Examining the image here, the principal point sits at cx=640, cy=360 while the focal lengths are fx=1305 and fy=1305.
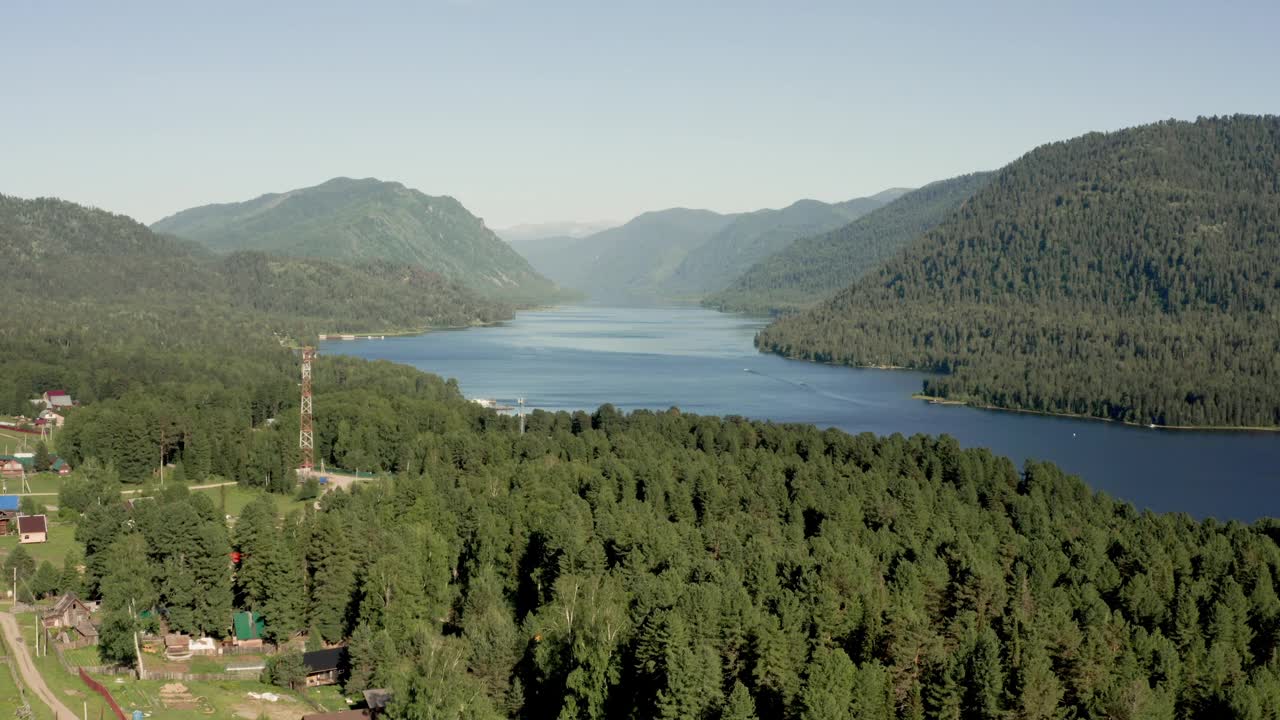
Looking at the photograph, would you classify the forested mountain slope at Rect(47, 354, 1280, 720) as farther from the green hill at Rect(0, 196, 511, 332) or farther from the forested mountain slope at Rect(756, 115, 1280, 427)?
the green hill at Rect(0, 196, 511, 332)

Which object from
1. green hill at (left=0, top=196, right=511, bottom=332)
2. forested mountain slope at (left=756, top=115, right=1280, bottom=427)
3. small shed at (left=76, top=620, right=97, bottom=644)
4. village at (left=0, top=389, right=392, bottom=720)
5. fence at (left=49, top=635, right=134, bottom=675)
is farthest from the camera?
green hill at (left=0, top=196, right=511, bottom=332)

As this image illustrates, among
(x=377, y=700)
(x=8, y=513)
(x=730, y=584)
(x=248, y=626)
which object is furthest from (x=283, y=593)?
(x=8, y=513)

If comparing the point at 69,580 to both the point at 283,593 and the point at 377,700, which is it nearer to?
the point at 283,593

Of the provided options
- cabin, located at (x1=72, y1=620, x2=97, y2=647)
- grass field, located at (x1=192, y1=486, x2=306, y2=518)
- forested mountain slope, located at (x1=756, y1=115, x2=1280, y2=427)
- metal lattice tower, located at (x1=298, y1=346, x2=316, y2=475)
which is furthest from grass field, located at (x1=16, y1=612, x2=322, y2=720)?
forested mountain slope, located at (x1=756, y1=115, x2=1280, y2=427)

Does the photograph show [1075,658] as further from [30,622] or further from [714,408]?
[714,408]

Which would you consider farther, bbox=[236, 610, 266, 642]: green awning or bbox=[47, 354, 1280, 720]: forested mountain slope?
bbox=[236, 610, 266, 642]: green awning

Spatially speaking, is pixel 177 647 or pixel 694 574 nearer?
pixel 694 574
